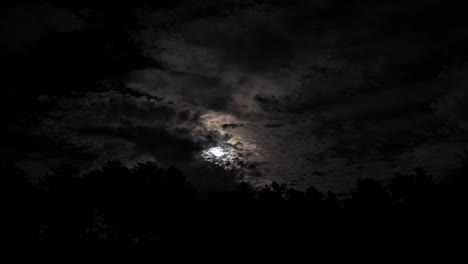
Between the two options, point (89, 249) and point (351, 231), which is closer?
point (89, 249)

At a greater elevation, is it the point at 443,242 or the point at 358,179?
the point at 358,179

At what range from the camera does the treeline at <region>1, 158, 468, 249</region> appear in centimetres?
3491

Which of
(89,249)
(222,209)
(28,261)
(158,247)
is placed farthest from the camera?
(222,209)

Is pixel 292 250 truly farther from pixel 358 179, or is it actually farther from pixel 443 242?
pixel 358 179

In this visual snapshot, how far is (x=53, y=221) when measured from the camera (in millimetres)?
39250

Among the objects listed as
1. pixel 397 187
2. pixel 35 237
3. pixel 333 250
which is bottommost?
pixel 333 250

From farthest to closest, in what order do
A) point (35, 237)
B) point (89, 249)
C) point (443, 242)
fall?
point (35, 237) < point (89, 249) < point (443, 242)

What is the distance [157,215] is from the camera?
145ft

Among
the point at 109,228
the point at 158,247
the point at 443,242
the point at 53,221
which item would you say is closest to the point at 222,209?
the point at 158,247

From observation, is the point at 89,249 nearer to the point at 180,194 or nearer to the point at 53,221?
the point at 53,221

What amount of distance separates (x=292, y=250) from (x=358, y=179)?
3464cm

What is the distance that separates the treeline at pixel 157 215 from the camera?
34906 mm

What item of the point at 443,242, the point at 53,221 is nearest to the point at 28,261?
the point at 53,221

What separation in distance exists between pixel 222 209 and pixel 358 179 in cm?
3210
